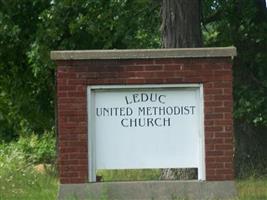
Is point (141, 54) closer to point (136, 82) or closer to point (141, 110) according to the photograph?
point (136, 82)

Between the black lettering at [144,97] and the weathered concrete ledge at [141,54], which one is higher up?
the weathered concrete ledge at [141,54]

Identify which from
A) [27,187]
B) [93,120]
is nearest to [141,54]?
[93,120]

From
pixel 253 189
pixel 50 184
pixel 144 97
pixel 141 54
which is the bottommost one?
pixel 253 189

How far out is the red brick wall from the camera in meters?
9.20

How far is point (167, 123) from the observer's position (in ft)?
30.5

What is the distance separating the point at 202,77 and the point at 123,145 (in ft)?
4.62

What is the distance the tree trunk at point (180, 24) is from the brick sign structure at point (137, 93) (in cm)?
252

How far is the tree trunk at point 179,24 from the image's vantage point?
38.3 feet

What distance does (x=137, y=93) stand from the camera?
9297 mm

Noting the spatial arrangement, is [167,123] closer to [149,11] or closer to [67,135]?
[67,135]

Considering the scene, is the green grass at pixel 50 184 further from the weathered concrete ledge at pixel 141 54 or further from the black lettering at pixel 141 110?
the weathered concrete ledge at pixel 141 54

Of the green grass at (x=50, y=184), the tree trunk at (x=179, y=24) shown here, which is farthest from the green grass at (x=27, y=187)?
the tree trunk at (x=179, y=24)

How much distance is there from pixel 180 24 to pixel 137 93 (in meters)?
2.78

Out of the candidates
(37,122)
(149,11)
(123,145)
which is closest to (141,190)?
(123,145)
